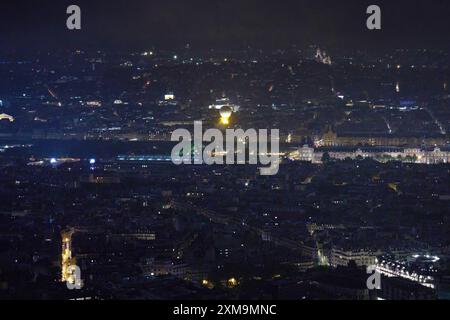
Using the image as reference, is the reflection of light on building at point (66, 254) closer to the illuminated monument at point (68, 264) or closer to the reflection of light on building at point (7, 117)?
the illuminated monument at point (68, 264)

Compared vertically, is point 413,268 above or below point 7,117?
below

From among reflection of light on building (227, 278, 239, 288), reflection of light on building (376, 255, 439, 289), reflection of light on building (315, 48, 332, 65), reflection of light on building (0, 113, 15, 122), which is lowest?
reflection of light on building (227, 278, 239, 288)

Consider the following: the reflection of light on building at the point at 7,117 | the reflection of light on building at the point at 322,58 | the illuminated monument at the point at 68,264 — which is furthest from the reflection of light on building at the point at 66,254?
the reflection of light on building at the point at 322,58

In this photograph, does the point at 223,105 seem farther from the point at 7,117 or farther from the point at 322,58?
the point at 322,58

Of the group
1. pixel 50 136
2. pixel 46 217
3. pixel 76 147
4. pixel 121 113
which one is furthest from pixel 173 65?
pixel 46 217

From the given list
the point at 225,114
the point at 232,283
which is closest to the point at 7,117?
the point at 225,114

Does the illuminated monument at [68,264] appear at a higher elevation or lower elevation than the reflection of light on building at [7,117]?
lower

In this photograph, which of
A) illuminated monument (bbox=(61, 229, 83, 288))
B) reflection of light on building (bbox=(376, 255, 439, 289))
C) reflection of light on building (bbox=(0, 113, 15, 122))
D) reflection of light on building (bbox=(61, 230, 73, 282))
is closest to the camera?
illuminated monument (bbox=(61, 229, 83, 288))

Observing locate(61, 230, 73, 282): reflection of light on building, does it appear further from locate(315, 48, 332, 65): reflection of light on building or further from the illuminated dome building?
locate(315, 48, 332, 65): reflection of light on building

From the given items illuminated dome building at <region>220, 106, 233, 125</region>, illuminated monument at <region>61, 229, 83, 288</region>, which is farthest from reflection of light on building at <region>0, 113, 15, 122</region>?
illuminated monument at <region>61, 229, 83, 288</region>

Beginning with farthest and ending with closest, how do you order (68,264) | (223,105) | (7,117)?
(223,105)
(7,117)
(68,264)

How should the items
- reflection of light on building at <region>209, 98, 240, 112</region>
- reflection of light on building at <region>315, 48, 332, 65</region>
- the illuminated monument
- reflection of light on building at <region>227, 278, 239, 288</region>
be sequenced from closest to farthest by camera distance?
reflection of light on building at <region>227, 278, 239, 288</region> < the illuminated monument < reflection of light on building at <region>209, 98, 240, 112</region> < reflection of light on building at <region>315, 48, 332, 65</region>
